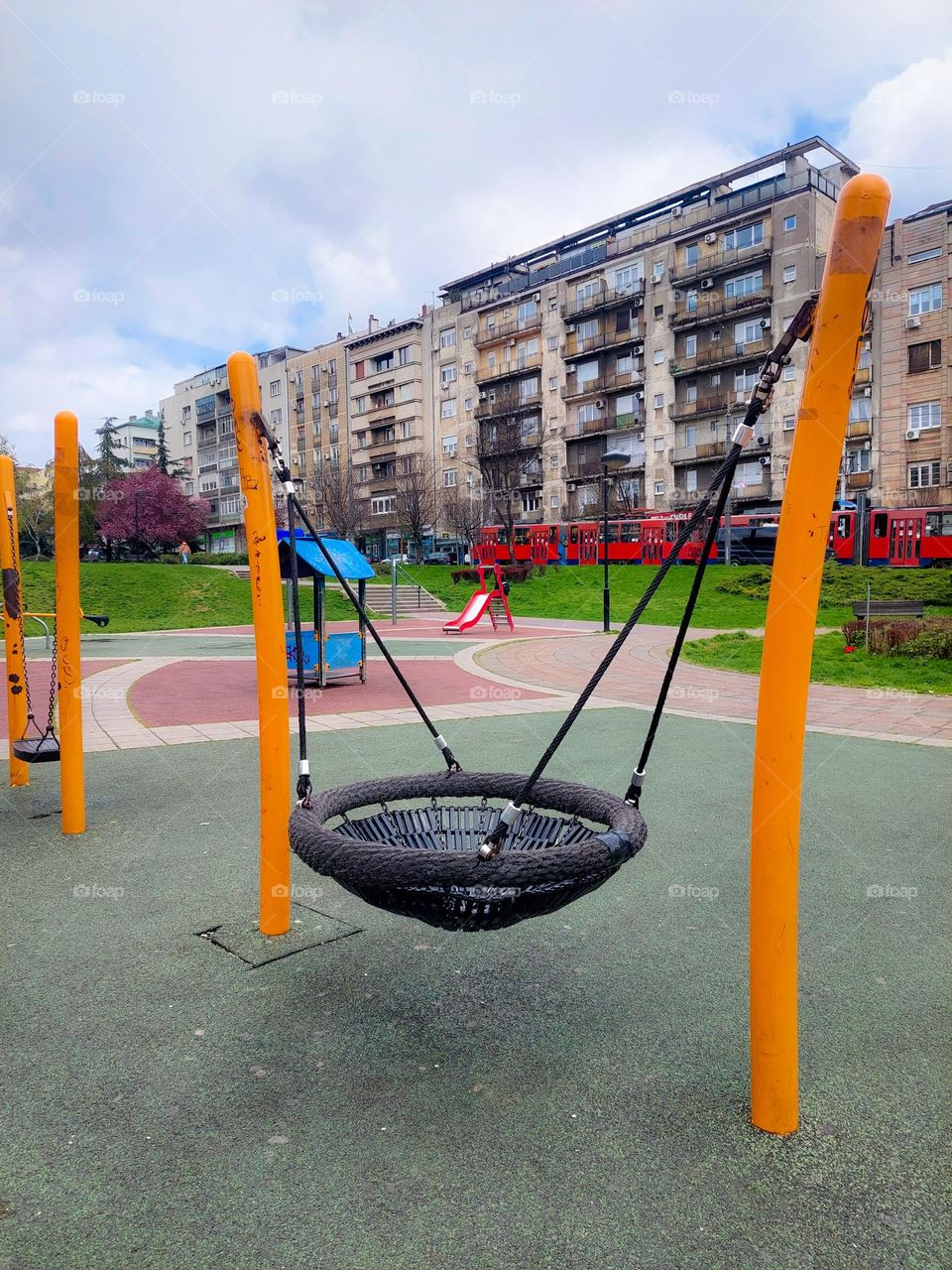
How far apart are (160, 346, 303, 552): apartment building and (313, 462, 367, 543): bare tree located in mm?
19796

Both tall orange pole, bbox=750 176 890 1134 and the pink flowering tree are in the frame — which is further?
the pink flowering tree

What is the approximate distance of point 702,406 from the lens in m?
47.1

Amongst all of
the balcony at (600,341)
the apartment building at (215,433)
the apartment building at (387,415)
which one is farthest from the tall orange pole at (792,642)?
the apartment building at (215,433)

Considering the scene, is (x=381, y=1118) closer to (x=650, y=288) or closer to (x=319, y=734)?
(x=319, y=734)

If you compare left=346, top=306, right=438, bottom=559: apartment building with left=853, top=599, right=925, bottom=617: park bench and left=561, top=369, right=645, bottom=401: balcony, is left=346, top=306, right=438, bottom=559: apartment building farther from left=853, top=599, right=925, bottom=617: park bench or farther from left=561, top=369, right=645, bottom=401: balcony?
left=853, top=599, right=925, bottom=617: park bench

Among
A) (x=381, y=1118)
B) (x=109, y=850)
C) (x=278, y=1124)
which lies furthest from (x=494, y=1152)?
(x=109, y=850)

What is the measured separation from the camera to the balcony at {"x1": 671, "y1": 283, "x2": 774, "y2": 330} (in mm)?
44344

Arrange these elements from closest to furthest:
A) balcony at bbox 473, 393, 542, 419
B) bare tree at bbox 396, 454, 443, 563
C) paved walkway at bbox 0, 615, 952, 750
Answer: paved walkway at bbox 0, 615, 952, 750, bare tree at bbox 396, 454, 443, 563, balcony at bbox 473, 393, 542, 419

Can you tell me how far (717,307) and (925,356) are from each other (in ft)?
36.6

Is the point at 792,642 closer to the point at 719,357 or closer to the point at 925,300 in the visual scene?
the point at 925,300

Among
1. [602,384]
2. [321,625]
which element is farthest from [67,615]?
[602,384]

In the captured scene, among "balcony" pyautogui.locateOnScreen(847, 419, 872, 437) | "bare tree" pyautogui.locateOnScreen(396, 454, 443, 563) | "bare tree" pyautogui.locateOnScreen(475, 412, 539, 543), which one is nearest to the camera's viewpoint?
"balcony" pyautogui.locateOnScreen(847, 419, 872, 437)

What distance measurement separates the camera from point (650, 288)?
162ft

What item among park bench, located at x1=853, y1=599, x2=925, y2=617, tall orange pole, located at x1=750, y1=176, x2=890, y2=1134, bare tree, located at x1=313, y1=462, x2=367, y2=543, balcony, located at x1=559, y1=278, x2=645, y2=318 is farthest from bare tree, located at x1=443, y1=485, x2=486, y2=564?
tall orange pole, located at x1=750, y1=176, x2=890, y2=1134
